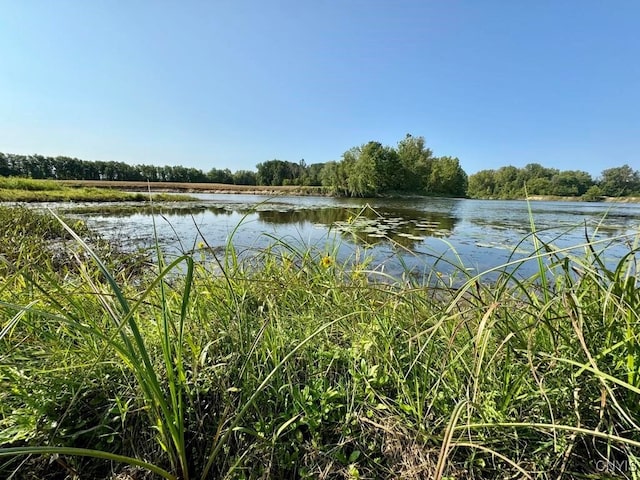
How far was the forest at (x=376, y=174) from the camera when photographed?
37594 mm

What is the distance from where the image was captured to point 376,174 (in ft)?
124

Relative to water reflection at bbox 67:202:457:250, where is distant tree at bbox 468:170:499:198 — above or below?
above

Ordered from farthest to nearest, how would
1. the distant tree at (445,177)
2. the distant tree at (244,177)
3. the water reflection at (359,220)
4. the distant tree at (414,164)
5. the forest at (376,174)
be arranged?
1. the distant tree at (244,177)
2. the distant tree at (445,177)
3. the distant tree at (414,164)
4. the forest at (376,174)
5. the water reflection at (359,220)

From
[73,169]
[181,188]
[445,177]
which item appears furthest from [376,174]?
[73,169]

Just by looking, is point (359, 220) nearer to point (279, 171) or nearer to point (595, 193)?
point (595, 193)

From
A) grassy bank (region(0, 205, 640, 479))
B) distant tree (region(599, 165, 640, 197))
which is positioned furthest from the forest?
grassy bank (region(0, 205, 640, 479))

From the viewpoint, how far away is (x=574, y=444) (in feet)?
2.44

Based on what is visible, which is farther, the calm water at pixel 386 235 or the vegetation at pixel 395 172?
the vegetation at pixel 395 172

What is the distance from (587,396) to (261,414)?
3.21 ft

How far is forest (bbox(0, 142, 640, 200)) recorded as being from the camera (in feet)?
123

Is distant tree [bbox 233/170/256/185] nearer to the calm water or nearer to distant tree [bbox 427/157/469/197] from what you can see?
distant tree [bbox 427/157/469/197]

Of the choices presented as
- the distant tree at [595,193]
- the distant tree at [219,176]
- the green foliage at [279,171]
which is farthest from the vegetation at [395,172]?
the distant tree at [219,176]

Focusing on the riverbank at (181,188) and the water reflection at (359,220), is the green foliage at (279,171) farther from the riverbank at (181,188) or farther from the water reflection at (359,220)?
the water reflection at (359,220)

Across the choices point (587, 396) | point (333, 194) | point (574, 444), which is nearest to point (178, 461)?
point (574, 444)
